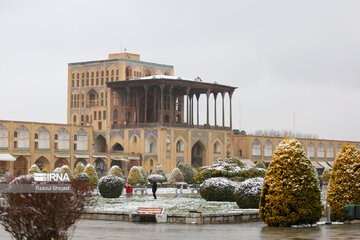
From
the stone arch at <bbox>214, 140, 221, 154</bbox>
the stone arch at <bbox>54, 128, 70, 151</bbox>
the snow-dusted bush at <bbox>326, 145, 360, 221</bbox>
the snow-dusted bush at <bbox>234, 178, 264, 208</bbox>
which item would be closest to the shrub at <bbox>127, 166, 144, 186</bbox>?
the stone arch at <bbox>54, 128, 70, 151</bbox>

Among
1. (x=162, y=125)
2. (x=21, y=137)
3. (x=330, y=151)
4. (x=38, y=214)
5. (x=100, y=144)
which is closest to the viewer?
(x=38, y=214)

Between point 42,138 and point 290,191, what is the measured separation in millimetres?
42732

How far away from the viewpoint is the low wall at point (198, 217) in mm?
16766

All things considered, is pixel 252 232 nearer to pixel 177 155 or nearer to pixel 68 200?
pixel 68 200

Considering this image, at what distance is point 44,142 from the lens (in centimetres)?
5503

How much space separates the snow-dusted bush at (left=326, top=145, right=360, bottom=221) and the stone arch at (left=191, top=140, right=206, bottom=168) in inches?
1844

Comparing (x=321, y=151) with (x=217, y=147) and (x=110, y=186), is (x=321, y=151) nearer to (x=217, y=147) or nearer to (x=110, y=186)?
(x=217, y=147)

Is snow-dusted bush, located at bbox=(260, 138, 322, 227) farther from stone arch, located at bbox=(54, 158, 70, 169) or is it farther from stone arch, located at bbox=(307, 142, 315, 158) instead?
stone arch, located at bbox=(307, 142, 315, 158)

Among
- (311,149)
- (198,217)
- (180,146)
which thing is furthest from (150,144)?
(198,217)

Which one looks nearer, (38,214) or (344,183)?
(38,214)

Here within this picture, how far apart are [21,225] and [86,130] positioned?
5079cm

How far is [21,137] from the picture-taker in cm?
5338

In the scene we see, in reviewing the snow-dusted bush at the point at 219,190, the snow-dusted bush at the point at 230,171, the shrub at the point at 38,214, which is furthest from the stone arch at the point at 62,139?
the shrub at the point at 38,214

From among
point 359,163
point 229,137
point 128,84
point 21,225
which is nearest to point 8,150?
point 128,84
